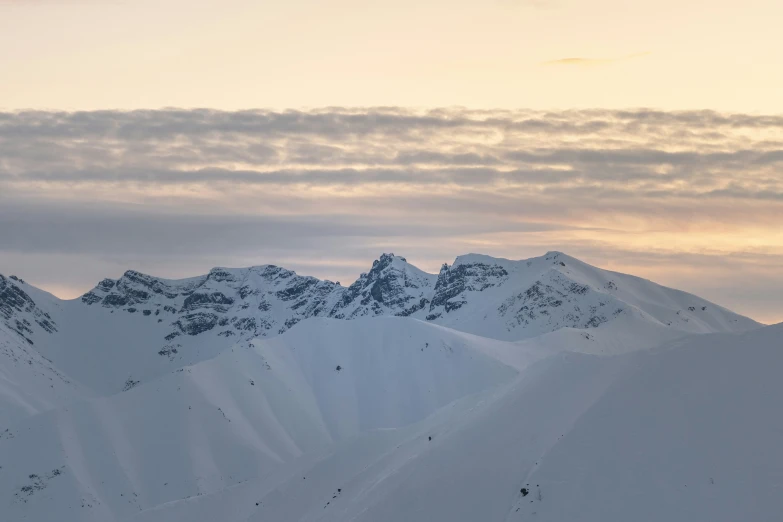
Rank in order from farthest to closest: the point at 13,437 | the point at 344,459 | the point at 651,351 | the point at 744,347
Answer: the point at 13,437
the point at 344,459
the point at 651,351
the point at 744,347

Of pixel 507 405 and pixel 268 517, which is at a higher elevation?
pixel 507 405

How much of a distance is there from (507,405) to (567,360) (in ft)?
26.1

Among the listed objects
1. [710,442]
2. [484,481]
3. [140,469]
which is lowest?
[140,469]

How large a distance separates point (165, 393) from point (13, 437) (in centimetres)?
3379

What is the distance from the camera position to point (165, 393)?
196250 millimetres

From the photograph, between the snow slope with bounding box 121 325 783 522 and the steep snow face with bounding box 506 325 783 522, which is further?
the snow slope with bounding box 121 325 783 522

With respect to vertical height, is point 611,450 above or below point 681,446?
below

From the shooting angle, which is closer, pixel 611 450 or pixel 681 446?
pixel 681 446

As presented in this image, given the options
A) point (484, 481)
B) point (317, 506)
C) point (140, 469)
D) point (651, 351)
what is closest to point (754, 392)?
point (651, 351)

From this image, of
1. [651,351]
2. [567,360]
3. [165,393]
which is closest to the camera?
[651,351]

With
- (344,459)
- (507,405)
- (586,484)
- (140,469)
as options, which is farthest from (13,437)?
(586,484)

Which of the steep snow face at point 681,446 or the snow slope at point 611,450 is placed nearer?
the steep snow face at point 681,446

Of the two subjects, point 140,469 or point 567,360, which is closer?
point 567,360

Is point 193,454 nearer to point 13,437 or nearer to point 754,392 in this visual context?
point 13,437
